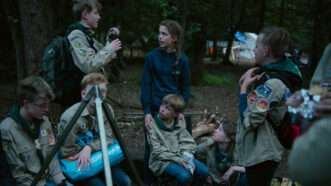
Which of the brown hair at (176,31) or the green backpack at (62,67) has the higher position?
the brown hair at (176,31)

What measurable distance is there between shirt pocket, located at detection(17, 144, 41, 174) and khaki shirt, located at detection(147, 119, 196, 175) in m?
1.35

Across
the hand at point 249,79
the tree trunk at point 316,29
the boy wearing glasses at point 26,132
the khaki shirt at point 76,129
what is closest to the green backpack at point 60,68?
the khaki shirt at point 76,129

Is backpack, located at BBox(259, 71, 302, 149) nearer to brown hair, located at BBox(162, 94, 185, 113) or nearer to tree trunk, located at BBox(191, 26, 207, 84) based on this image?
brown hair, located at BBox(162, 94, 185, 113)

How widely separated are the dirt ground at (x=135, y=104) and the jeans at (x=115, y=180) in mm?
1354

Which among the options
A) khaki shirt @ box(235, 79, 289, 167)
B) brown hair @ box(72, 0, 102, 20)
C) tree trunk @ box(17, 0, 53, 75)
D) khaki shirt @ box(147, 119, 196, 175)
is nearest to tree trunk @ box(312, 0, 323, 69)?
tree trunk @ box(17, 0, 53, 75)

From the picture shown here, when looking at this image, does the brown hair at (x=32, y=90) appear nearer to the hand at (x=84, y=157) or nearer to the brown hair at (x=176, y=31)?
the hand at (x=84, y=157)

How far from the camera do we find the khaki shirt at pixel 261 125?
3.47 m

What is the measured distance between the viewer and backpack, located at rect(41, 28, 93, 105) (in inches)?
169

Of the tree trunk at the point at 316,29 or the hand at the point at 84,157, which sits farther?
the tree trunk at the point at 316,29

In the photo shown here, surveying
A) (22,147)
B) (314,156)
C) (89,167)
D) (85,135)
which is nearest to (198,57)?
(85,135)

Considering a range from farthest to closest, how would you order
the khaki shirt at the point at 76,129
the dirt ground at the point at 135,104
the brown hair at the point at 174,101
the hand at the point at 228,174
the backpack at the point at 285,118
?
the dirt ground at the point at 135,104, the hand at the point at 228,174, the brown hair at the point at 174,101, the khaki shirt at the point at 76,129, the backpack at the point at 285,118

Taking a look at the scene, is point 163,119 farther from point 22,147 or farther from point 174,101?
point 22,147

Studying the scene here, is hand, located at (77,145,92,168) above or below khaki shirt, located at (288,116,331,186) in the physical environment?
below

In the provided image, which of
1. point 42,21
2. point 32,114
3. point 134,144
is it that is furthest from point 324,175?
point 134,144
